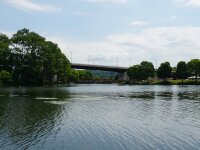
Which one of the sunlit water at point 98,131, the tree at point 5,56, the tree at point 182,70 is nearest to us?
the sunlit water at point 98,131

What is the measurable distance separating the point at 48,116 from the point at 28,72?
11128 centimetres

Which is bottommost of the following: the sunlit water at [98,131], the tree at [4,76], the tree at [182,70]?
the sunlit water at [98,131]

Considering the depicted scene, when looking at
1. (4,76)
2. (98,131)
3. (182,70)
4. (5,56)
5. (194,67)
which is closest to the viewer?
(98,131)

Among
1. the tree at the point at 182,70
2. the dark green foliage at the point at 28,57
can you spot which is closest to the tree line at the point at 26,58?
the dark green foliage at the point at 28,57

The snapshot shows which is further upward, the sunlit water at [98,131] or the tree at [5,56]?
the tree at [5,56]

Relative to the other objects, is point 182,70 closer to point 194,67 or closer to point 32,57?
point 194,67

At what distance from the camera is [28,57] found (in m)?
151

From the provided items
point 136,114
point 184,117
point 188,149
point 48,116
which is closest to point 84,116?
point 48,116

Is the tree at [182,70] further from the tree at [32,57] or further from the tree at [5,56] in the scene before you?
the tree at [5,56]

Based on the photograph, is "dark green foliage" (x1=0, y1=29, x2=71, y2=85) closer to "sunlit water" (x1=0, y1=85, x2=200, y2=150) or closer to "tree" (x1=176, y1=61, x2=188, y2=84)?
"tree" (x1=176, y1=61, x2=188, y2=84)

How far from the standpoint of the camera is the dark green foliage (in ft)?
493

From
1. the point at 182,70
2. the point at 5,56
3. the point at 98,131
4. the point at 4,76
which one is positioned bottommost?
the point at 98,131

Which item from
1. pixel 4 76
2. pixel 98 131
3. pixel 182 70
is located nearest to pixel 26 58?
pixel 4 76

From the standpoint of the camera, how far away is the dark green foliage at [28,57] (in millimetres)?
150125
